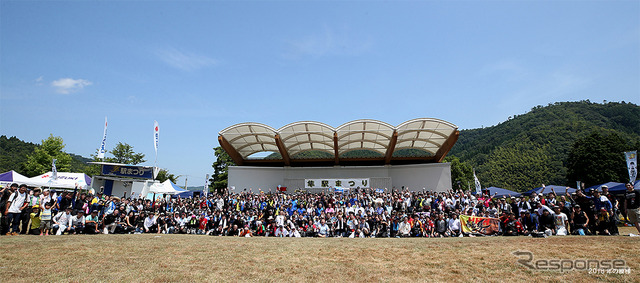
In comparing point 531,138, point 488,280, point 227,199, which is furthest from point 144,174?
A: point 531,138

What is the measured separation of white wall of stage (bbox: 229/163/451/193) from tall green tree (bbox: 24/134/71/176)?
28.8 metres

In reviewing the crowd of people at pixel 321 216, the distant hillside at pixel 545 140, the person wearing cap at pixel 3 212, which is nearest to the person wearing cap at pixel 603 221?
the crowd of people at pixel 321 216

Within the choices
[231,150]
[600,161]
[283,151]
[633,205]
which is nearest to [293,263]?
[633,205]

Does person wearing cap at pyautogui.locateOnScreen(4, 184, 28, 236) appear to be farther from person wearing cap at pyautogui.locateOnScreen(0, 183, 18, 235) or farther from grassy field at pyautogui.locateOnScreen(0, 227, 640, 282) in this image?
grassy field at pyautogui.locateOnScreen(0, 227, 640, 282)

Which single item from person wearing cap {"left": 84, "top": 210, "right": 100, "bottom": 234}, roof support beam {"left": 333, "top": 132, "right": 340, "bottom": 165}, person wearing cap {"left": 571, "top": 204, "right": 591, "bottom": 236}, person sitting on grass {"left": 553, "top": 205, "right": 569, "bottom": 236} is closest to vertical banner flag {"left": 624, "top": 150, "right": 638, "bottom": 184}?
person wearing cap {"left": 571, "top": 204, "right": 591, "bottom": 236}

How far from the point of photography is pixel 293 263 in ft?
21.5

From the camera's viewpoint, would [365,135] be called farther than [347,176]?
No

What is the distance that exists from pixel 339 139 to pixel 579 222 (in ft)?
63.4

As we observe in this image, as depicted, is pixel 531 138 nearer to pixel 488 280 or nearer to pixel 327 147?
pixel 327 147

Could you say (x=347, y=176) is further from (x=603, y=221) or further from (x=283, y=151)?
(x=603, y=221)

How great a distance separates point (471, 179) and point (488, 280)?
7902 cm

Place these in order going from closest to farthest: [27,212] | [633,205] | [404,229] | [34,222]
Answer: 1. [633,205]
2. [27,212]
3. [34,222]
4. [404,229]

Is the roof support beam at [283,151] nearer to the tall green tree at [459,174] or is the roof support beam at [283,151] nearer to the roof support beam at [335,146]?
the roof support beam at [335,146]

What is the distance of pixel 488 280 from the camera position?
5.10 metres
